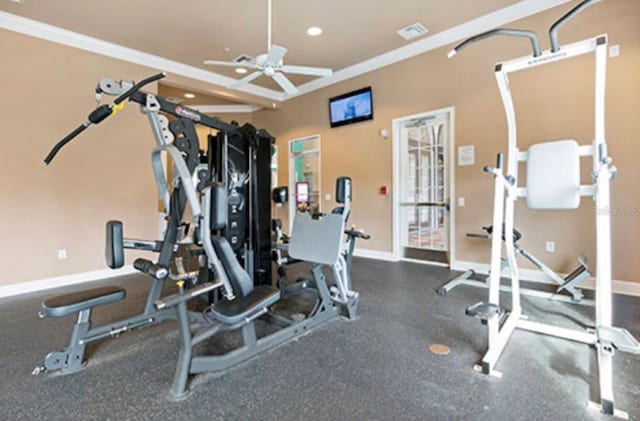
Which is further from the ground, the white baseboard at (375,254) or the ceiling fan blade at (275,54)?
the ceiling fan blade at (275,54)

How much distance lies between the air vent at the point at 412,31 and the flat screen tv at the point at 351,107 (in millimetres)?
1085

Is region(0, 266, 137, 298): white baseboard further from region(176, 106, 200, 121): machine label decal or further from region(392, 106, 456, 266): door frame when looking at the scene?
region(392, 106, 456, 266): door frame

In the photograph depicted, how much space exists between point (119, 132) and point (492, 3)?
526cm

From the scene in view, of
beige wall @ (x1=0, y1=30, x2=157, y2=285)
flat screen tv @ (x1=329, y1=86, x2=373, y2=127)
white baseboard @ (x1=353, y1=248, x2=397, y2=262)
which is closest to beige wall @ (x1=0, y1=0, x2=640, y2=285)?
beige wall @ (x1=0, y1=30, x2=157, y2=285)

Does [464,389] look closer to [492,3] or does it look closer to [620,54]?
[620,54]

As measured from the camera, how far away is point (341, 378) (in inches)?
76.8

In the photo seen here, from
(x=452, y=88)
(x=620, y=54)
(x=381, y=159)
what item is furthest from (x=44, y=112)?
(x=620, y=54)

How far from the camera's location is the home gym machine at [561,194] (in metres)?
1.80

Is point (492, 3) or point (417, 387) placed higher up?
point (492, 3)

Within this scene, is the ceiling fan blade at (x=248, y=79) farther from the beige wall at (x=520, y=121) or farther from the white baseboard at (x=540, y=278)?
the white baseboard at (x=540, y=278)

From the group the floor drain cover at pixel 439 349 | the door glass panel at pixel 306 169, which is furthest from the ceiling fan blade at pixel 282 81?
the floor drain cover at pixel 439 349

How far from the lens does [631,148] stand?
10.9 feet

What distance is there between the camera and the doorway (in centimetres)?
659

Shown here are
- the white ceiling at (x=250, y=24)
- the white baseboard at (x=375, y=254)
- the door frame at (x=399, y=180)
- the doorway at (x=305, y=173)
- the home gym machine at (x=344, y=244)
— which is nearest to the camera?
the home gym machine at (x=344, y=244)
